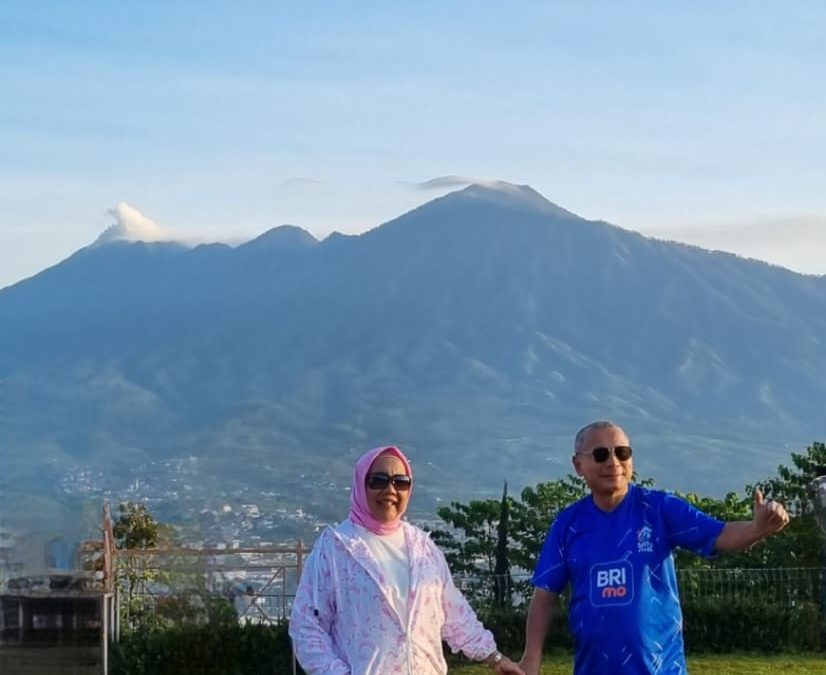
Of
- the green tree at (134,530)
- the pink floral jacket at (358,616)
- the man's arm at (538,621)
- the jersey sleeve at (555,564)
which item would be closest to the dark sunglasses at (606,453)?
the jersey sleeve at (555,564)

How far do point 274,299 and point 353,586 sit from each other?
154m

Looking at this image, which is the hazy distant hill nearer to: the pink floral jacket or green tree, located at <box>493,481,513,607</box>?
green tree, located at <box>493,481,513,607</box>

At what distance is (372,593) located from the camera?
4383mm

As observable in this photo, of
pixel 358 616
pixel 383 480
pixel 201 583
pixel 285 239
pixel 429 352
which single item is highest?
pixel 285 239

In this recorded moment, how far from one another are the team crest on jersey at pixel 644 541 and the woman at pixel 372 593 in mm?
597

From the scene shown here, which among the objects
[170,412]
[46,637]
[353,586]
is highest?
[170,412]

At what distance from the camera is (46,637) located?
11922 mm

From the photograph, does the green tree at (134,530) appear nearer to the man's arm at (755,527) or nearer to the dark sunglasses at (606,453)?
the dark sunglasses at (606,453)

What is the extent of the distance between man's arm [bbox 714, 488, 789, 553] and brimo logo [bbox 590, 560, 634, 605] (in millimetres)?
269

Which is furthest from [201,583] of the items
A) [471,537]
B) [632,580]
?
[632,580]

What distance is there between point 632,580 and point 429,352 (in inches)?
4990

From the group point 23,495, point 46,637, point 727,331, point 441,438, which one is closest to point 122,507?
point 23,495

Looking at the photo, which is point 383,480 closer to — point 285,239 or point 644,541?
point 644,541

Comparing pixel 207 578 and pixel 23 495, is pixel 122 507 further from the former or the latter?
pixel 207 578
